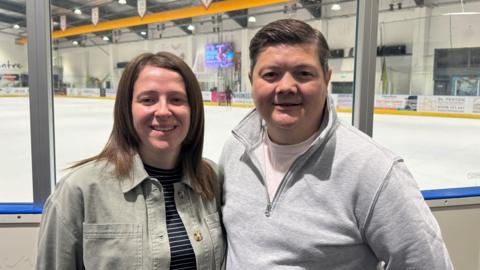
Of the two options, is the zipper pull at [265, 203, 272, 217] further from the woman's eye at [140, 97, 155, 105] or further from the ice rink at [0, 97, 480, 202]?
the ice rink at [0, 97, 480, 202]

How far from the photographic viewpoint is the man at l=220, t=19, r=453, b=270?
0.74 meters

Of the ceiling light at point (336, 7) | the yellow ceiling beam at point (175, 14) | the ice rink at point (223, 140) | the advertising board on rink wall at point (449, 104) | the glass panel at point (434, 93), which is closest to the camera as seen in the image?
the yellow ceiling beam at point (175, 14)

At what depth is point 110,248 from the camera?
2.71ft

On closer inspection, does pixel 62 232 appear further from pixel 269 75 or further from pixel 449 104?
pixel 449 104

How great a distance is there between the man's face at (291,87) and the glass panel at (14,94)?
1127 mm

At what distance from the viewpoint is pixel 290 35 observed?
79cm

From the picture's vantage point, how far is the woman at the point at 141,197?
0.82 metres

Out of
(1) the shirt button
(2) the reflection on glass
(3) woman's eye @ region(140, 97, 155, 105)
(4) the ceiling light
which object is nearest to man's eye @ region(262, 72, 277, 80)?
(2) the reflection on glass

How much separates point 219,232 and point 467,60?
356 centimetres

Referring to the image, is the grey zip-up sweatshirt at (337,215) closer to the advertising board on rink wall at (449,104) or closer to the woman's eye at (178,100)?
the woman's eye at (178,100)

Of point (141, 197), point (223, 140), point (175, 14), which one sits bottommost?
point (223, 140)

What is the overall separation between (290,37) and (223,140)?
398 centimetres

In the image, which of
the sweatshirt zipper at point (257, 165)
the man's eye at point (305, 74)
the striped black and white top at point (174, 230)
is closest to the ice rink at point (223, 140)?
the striped black and white top at point (174, 230)

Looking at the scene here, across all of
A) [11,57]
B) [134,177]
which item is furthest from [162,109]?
[11,57]
